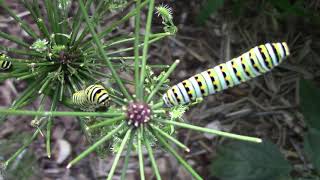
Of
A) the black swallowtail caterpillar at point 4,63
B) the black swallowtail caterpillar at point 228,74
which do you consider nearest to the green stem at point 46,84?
the black swallowtail caterpillar at point 4,63

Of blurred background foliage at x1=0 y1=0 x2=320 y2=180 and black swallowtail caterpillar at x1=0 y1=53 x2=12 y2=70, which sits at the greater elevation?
blurred background foliage at x1=0 y1=0 x2=320 y2=180

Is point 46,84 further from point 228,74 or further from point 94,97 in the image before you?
point 228,74

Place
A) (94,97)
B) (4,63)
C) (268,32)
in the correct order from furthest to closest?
1. (268,32)
2. (4,63)
3. (94,97)

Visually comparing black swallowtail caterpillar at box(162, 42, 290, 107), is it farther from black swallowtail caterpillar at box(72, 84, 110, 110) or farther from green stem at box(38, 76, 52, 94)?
green stem at box(38, 76, 52, 94)

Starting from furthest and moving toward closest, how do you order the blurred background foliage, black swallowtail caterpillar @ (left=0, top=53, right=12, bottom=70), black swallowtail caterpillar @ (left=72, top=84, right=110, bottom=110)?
the blurred background foliage < black swallowtail caterpillar @ (left=0, top=53, right=12, bottom=70) < black swallowtail caterpillar @ (left=72, top=84, right=110, bottom=110)

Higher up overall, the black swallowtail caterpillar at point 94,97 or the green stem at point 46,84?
the green stem at point 46,84

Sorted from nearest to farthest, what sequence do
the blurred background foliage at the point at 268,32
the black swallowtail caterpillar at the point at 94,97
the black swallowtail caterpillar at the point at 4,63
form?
the black swallowtail caterpillar at the point at 94,97 < the black swallowtail caterpillar at the point at 4,63 < the blurred background foliage at the point at 268,32

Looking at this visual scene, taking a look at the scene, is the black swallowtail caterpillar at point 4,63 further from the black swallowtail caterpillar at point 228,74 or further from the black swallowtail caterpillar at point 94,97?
the black swallowtail caterpillar at point 228,74

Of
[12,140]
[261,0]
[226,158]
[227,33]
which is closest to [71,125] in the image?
[12,140]

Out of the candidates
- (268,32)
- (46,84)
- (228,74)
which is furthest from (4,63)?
(268,32)

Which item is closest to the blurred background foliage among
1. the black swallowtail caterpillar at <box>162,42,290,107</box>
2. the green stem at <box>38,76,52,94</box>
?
the green stem at <box>38,76,52,94</box>
